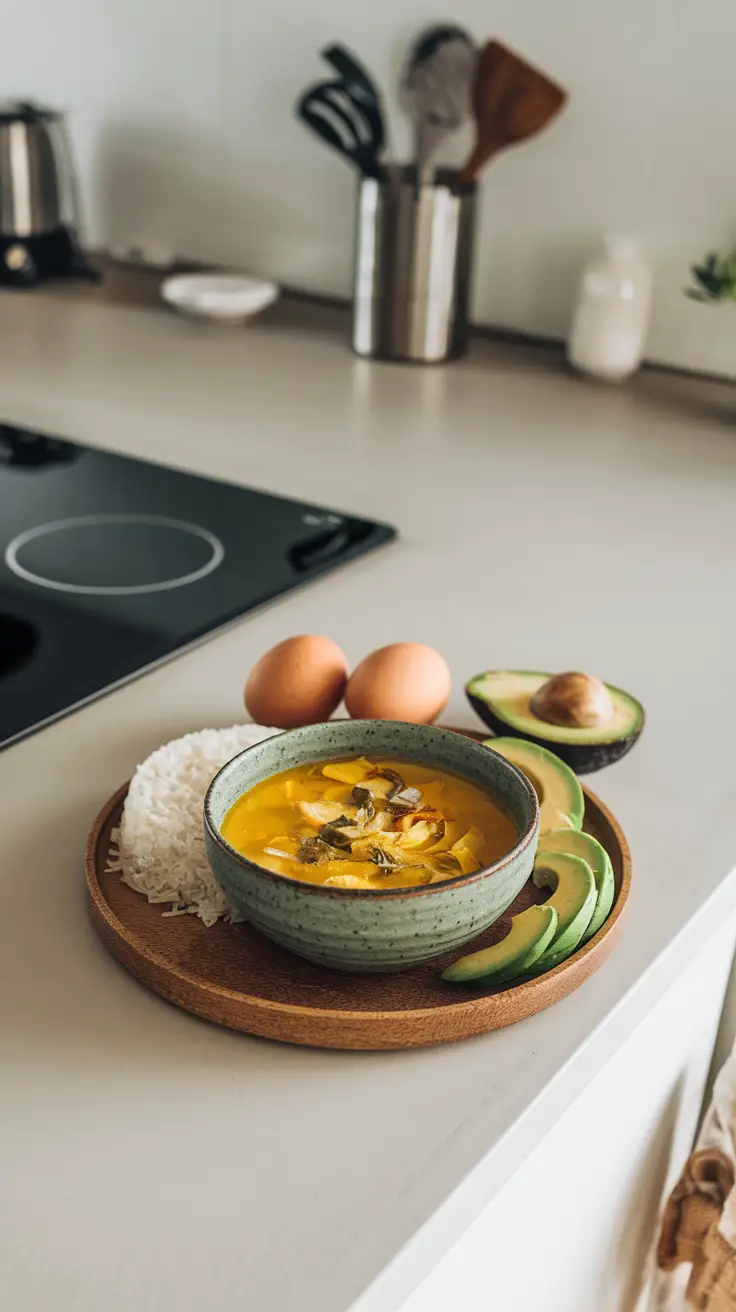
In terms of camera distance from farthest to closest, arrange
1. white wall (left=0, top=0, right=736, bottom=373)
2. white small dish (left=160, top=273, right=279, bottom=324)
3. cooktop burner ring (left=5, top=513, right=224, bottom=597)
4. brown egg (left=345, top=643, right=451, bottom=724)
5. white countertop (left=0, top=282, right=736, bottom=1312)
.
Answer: white small dish (left=160, top=273, right=279, bottom=324) → white wall (left=0, top=0, right=736, bottom=373) → cooktop burner ring (left=5, top=513, right=224, bottom=597) → brown egg (left=345, top=643, right=451, bottom=724) → white countertop (left=0, top=282, right=736, bottom=1312)

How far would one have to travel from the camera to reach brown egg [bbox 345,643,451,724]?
2.55 ft

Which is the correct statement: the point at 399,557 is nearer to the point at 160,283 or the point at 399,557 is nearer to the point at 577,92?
the point at 577,92

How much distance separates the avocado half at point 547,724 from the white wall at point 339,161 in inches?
36.5

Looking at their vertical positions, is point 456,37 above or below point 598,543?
above

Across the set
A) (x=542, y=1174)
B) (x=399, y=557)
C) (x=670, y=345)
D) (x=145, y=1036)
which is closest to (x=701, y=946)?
(x=542, y=1174)

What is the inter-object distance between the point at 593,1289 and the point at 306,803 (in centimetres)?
45

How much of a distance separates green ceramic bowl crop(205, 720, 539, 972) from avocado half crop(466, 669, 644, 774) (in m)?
0.13

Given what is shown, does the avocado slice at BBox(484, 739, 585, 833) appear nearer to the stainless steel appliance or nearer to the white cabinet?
the white cabinet

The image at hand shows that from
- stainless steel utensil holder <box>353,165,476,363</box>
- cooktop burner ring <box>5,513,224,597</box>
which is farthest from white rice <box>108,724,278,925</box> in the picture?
stainless steel utensil holder <box>353,165,476,363</box>

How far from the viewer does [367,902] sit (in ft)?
1.85

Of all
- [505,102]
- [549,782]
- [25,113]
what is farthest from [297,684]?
[25,113]

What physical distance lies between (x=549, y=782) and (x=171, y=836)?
208 millimetres

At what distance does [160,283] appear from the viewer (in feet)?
6.58

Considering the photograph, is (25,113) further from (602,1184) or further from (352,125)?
(602,1184)
